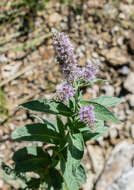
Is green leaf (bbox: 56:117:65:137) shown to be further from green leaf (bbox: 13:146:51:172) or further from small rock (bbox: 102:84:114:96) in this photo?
small rock (bbox: 102:84:114:96)

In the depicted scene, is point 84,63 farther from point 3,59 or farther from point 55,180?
point 55,180

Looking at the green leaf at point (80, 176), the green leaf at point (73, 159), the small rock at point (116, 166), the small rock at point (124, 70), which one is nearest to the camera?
the green leaf at point (73, 159)

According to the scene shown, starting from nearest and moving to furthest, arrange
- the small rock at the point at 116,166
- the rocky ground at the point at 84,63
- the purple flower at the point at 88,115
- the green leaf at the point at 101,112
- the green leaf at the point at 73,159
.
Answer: the purple flower at the point at 88,115
the green leaf at the point at 101,112
the green leaf at the point at 73,159
the small rock at the point at 116,166
the rocky ground at the point at 84,63

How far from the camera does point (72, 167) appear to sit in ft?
7.27

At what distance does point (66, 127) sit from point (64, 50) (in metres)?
0.67

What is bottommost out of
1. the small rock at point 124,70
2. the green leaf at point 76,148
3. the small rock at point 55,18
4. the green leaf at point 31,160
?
the green leaf at point 31,160

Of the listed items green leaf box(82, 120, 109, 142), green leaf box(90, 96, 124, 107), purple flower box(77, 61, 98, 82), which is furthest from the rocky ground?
purple flower box(77, 61, 98, 82)

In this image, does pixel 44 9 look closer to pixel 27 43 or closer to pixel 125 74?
pixel 27 43

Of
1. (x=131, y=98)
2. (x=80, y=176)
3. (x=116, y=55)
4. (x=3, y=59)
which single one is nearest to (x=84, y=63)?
(x=116, y=55)

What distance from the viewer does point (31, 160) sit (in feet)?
8.50

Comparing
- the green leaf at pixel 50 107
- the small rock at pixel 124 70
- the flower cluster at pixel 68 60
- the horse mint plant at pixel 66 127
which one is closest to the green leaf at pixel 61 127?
the horse mint plant at pixel 66 127

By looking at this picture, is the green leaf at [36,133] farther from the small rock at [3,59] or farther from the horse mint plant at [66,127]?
the small rock at [3,59]

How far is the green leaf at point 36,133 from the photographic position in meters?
2.25

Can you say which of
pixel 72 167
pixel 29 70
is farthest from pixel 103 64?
pixel 72 167
